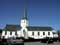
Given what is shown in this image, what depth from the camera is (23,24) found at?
68.4 m

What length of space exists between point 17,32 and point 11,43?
40.7 meters

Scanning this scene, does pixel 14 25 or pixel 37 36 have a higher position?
pixel 14 25

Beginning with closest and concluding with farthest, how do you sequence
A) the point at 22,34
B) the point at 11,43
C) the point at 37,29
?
the point at 11,43
the point at 22,34
the point at 37,29

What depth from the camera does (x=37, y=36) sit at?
220 ft

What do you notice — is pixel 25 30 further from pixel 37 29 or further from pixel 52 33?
pixel 52 33

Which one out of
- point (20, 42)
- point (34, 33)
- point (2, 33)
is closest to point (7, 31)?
point (2, 33)

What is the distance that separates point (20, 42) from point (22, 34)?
3856 cm

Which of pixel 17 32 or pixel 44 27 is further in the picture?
pixel 44 27

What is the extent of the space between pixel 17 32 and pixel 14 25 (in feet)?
15.8

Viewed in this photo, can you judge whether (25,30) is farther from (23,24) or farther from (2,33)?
(2,33)

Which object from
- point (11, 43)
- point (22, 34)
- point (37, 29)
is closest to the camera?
point (11, 43)

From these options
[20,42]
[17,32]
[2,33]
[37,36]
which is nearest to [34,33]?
[37,36]

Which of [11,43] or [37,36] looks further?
[37,36]

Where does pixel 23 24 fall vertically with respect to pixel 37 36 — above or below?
above
